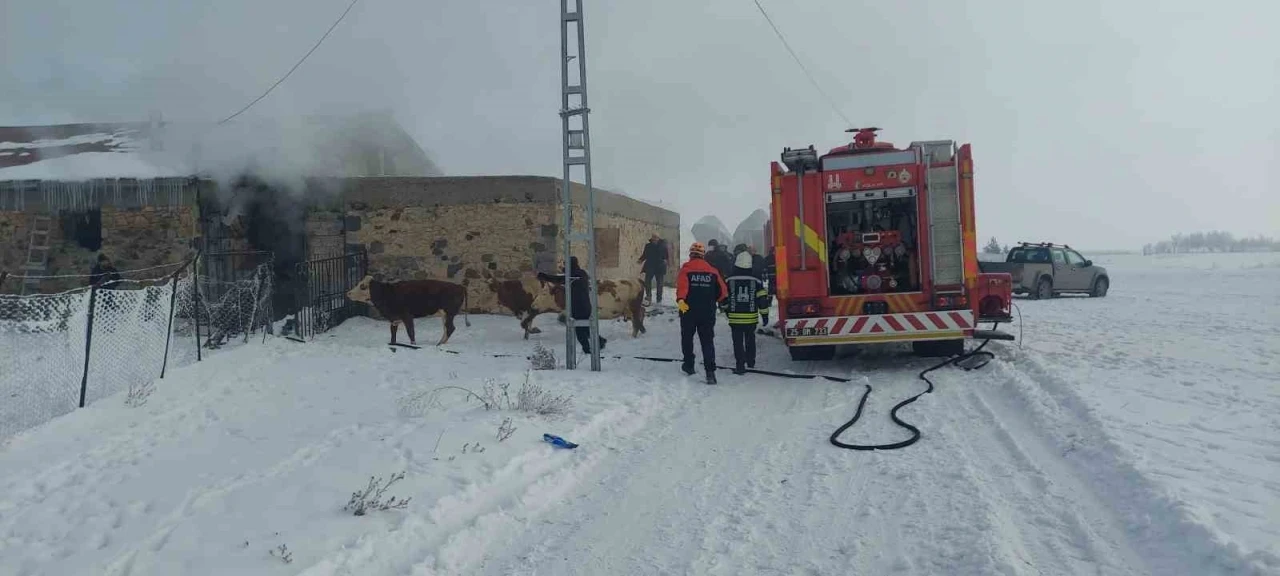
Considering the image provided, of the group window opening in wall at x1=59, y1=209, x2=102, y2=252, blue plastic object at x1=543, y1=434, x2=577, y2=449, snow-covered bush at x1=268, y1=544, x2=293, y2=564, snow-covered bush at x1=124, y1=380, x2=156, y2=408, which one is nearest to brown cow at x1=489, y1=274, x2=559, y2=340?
snow-covered bush at x1=124, y1=380, x2=156, y2=408

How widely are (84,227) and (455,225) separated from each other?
7335mm

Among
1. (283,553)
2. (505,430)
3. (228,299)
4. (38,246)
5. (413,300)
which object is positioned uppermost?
(38,246)

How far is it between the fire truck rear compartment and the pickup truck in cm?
1436

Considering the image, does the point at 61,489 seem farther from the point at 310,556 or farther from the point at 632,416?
the point at 632,416

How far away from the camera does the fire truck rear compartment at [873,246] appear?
415 inches

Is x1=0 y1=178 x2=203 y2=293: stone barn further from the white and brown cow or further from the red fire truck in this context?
the red fire truck

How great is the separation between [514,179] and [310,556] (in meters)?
12.2

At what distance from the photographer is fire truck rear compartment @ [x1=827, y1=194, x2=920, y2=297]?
10547 mm

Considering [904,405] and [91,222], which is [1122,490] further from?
[91,222]

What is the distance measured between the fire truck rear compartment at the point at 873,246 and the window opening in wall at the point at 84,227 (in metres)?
14.1

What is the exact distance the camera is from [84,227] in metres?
15.5

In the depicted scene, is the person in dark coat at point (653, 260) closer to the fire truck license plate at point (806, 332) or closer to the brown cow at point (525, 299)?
the brown cow at point (525, 299)

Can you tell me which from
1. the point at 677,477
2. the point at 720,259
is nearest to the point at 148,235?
the point at 720,259

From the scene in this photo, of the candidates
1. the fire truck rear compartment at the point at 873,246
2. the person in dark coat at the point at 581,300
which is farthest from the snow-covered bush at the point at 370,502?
the fire truck rear compartment at the point at 873,246
